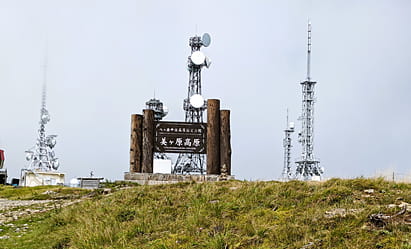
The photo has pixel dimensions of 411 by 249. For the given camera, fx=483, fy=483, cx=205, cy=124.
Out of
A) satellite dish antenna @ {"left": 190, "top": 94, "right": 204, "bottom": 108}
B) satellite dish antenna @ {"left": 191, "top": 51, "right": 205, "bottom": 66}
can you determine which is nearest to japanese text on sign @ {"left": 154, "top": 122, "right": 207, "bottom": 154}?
satellite dish antenna @ {"left": 190, "top": 94, "right": 204, "bottom": 108}

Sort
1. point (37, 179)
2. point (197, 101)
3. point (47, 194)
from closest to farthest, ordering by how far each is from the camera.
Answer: point (47, 194) → point (197, 101) → point (37, 179)

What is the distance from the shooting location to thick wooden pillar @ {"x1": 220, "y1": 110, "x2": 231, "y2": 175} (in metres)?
17.0

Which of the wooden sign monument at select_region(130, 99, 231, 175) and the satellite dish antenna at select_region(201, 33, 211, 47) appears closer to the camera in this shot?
the wooden sign monument at select_region(130, 99, 231, 175)

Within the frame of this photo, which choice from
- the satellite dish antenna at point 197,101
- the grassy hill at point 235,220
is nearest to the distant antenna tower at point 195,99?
the satellite dish antenna at point 197,101

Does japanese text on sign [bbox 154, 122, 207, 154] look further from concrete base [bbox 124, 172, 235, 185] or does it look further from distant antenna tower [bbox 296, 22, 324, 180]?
distant antenna tower [bbox 296, 22, 324, 180]

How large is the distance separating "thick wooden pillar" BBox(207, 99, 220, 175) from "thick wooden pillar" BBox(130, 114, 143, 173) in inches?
95.5

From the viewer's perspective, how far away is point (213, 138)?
1702 cm

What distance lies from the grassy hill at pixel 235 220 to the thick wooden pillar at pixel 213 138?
6.70m

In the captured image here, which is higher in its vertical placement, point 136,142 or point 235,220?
point 136,142

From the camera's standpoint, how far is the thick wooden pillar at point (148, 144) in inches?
669

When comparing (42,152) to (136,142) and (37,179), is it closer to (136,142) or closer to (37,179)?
(37,179)

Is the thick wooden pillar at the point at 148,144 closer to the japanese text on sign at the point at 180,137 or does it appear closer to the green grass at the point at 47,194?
the japanese text on sign at the point at 180,137

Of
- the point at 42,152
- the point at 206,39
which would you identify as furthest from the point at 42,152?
the point at 206,39

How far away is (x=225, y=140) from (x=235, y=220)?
10.1 meters
